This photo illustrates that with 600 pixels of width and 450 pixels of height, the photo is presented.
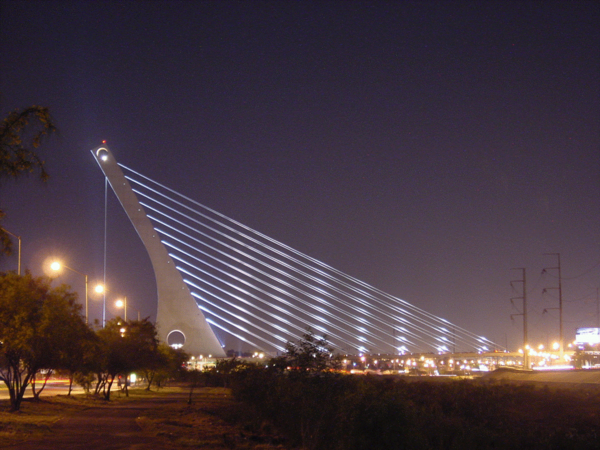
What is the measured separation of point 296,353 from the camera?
1419 cm

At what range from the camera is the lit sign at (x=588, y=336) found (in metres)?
73.0

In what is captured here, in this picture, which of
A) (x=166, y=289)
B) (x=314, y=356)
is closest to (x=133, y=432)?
(x=314, y=356)

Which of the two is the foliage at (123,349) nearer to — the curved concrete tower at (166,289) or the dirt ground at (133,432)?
the dirt ground at (133,432)

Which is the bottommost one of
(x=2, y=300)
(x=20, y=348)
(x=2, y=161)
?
(x=20, y=348)

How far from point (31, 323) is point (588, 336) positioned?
233 ft

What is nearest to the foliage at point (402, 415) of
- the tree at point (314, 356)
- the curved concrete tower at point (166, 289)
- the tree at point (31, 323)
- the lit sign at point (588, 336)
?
the tree at point (314, 356)

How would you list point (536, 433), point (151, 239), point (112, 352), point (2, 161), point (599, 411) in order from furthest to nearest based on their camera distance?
1. point (151, 239)
2. point (112, 352)
3. point (599, 411)
4. point (536, 433)
5. point (2, 161)

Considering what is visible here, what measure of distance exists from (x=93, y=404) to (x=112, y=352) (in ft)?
12.1

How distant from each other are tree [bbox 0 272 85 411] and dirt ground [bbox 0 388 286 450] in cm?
149

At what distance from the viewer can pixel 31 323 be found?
18859mm

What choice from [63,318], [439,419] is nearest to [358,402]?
[439,419]

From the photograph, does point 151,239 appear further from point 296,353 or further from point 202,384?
point 296,353

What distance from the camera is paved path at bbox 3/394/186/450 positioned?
491 inches

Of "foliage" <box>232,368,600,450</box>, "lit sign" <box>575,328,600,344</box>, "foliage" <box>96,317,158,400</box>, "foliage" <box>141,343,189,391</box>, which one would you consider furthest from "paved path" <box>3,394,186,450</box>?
"lit sign" <box>575,328,600,344</box>
